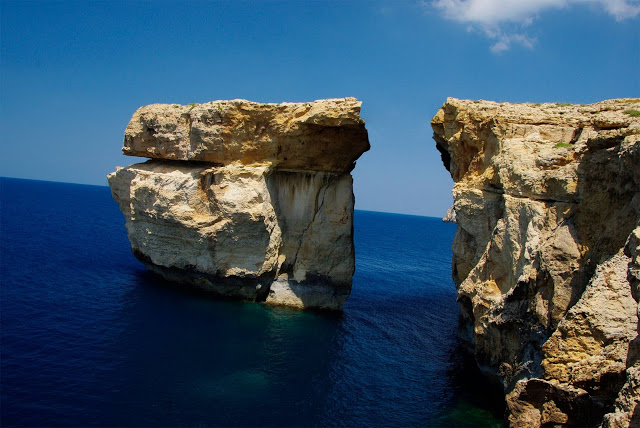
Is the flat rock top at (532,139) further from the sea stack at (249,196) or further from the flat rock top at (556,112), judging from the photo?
the sea stack at (249,196)

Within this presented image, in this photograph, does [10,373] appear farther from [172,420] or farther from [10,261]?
[10,261]

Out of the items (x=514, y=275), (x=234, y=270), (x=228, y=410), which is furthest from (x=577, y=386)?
(x=234, y=270)

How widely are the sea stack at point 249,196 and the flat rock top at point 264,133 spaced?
63 millimetres

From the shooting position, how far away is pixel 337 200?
29.3m

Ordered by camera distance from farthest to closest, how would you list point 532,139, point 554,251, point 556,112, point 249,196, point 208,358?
point 249,196 → point 208,358 → point 556,112 → point 532,139 → point 554,251

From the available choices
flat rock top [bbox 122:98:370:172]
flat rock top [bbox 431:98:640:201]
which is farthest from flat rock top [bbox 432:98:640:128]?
flat rock top [bbox 122:98:370:172]

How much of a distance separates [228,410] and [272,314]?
36.3 feet

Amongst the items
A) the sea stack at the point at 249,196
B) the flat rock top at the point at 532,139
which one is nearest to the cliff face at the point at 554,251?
the flat rock top at the point at 532,139

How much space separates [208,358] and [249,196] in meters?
10.0

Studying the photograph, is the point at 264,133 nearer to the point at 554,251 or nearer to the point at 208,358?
the point at 208,358

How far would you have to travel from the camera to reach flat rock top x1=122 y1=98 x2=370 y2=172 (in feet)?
84.2

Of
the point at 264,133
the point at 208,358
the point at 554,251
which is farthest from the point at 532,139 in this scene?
the point at 208,358

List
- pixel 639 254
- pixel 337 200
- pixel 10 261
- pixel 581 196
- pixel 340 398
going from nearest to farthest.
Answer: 1. pixel 639 254
2. pixel 581 196
3. pixel 340 398
4. pixel 337 200
5. pixel 10 261

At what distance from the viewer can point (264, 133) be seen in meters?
27.0
